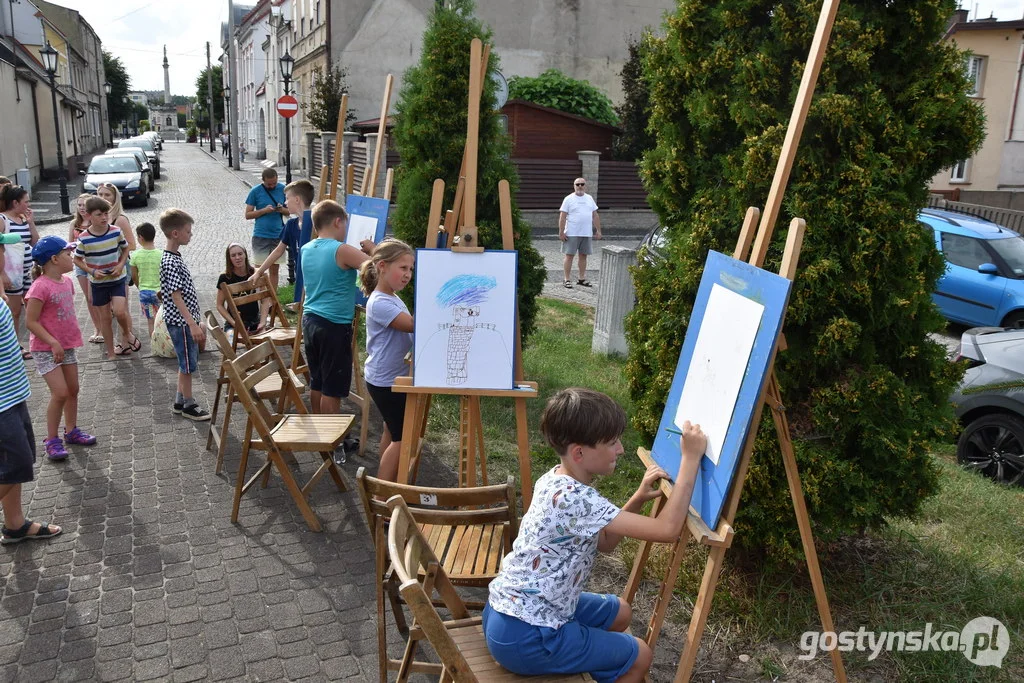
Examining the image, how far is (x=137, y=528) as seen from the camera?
480 cm

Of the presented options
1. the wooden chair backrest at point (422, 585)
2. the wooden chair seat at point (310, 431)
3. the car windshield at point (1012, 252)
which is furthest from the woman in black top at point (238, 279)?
the car windshield at point (1012, 252)

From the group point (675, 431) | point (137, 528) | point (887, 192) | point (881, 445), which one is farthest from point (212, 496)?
point (887, 192)

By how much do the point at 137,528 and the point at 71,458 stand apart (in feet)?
4.65

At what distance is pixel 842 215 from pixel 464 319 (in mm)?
2040

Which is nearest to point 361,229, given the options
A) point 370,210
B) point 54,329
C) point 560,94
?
point 370,210

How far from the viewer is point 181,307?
20.7ft

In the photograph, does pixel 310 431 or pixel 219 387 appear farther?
pixel 219 387

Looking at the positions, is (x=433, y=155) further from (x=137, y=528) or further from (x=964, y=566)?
(x=964, y=566)

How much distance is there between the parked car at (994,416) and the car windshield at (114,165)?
934 inches

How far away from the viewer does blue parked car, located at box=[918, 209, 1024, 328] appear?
10.7 meters

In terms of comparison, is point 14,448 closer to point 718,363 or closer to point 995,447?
point 718,363

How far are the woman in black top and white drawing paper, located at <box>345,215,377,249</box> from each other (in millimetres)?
1288

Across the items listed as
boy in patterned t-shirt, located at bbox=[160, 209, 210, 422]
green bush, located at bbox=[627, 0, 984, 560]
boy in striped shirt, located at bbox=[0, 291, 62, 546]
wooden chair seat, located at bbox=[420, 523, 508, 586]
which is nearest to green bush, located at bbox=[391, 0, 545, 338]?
boy in patterned t-shirt, located at bbox=[160, 209, 210, 422]

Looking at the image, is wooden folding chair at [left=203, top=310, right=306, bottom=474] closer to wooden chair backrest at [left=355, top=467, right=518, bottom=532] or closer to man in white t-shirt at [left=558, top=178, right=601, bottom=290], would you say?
wooden chair backrest at [left=355, top=467, right=518, bottom=532]
